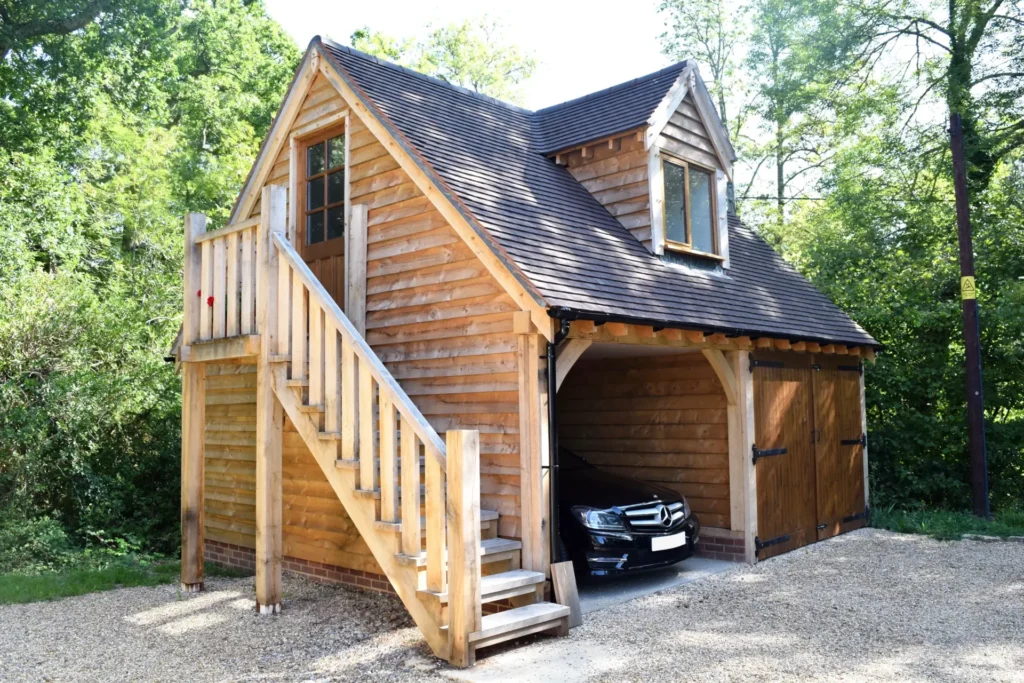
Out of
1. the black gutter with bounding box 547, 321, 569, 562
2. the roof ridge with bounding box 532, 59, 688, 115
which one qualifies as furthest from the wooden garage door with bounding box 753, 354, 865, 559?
the roof ridge with bounding box 532, 59, 688, 115

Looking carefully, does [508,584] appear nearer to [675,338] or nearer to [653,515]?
[653,515]

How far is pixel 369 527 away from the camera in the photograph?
18.9ft

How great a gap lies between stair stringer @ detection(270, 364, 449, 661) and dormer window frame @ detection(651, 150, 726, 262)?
445cm

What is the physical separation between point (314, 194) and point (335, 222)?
1.86 ft

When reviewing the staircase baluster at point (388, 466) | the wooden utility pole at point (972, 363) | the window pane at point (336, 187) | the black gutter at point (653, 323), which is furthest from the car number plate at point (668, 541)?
the wooden utility pole at point (972, 363)

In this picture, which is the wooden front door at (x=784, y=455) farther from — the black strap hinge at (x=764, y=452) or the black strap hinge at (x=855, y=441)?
the black strap hinge at (x=855, y=441)

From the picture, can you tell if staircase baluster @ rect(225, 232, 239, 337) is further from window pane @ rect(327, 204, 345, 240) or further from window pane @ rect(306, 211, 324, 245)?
window pane @ rect(306, 211, 324, 245)

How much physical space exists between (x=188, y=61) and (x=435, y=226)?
16963 mm

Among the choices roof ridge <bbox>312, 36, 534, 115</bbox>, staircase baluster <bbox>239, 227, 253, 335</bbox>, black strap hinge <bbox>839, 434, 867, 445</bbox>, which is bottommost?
black strap hinge <bbox>839, 434, 867, 445</bbox>

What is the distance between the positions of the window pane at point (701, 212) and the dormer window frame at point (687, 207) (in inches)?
1.1

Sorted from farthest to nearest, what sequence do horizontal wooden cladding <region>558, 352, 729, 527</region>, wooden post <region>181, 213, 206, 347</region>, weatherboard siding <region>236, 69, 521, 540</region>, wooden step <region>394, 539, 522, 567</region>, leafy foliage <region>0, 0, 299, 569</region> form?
leafy foliage <region>0, 0, 299, 569</region> → horizontal wooden cladding <region>558, 352, 729, 527</region> → wooden post <region>181, 213, 206, 347</region> → weatherboard siding <region>236, 69, 521, 540</region> → wooden step <region>394, 539, 522, 567</region>

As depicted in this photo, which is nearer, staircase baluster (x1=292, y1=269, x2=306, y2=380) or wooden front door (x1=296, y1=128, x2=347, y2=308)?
staircase baluster (x1=292, y1=269, x2=306, y2=380)

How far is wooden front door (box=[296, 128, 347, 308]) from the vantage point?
873 centimetres

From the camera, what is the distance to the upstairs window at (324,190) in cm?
878
